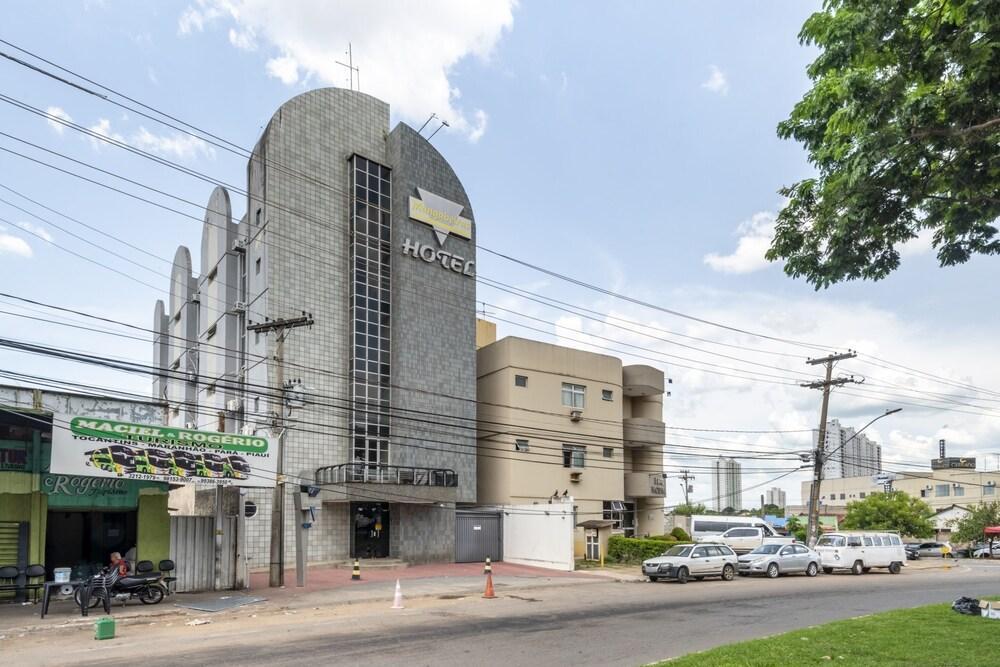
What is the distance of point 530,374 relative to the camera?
45000 mm

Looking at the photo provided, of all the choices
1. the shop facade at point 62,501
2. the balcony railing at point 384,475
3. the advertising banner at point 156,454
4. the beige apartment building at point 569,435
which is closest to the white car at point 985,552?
the beige apartment building at point 569,435

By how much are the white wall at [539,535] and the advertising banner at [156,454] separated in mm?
15901

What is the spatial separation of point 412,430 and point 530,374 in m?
8.14

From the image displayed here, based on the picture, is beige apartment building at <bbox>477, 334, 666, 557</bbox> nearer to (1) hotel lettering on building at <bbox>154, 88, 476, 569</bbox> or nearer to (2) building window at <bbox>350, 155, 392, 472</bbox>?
(1) hotel lettering on building at <bbox>154, 88, 476, 569</bbox>

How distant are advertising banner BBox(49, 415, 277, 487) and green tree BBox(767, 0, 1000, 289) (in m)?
17.5

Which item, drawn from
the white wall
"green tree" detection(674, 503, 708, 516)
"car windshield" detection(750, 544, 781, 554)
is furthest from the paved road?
"green tree" detection(674, 503, 708, 516)

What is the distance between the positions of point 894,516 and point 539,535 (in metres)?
45.3

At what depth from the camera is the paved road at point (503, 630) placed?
1380 centimetres

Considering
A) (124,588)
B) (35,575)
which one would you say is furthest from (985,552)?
(35,575)

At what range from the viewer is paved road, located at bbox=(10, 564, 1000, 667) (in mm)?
13797

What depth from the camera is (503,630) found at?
16.9m

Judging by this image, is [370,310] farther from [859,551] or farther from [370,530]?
[859,551]

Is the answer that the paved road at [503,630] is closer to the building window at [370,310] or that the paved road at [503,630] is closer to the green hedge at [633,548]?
the green hedge at [633,548]

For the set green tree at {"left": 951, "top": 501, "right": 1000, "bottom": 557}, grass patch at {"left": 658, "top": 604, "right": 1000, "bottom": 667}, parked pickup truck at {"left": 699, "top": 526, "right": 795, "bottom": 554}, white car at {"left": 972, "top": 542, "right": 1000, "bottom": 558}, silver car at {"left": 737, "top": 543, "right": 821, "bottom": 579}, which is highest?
grass patch at {"left": 658, "top": 604, "right": 1000, "bottom": 667}
